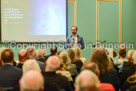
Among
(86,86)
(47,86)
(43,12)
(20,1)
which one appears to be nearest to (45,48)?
(43,12)

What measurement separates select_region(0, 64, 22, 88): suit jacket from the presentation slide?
5557 mm

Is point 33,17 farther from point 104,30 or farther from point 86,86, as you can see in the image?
point 86,86

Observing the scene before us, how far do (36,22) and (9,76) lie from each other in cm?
578

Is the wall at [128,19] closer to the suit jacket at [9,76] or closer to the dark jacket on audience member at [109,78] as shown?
the dark jacket on audience member at [109,78]

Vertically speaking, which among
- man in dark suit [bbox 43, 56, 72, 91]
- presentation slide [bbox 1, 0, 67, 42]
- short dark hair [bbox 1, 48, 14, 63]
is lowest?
man in dark suit [bbox 43, 56, 72, 91]

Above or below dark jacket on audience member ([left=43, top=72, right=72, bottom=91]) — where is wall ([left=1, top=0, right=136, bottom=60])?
above

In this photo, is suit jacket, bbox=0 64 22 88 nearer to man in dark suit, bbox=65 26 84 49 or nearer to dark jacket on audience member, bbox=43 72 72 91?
dark jacket on audience member, bbox=43 72 72 91

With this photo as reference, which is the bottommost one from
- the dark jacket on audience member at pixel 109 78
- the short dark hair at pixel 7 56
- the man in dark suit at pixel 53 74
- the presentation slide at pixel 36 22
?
the dark jacket on audience member at pixel 109 78

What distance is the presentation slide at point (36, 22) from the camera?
9.04 meters

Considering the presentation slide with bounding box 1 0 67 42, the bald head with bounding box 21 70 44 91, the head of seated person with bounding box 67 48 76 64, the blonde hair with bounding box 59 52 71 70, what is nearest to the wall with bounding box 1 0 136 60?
the presentation slide with bounding box 1 0 67 42

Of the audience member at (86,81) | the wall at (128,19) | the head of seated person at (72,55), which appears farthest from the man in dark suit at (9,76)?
→ the wall at (128,19)

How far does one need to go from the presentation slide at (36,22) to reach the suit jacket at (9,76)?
5557 millimetres

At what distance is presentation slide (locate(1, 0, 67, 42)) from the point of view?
9039 millimetres

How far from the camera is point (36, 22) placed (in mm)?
9133
